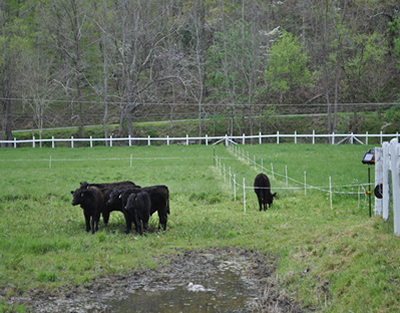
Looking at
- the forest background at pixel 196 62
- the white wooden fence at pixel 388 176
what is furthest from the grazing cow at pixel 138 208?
the forest background at pixel 196 62

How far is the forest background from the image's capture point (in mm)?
48438

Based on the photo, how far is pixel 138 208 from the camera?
38.5 feet

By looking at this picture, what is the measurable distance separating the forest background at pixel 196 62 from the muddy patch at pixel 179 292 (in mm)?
39128

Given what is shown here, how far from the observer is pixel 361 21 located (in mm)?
54688

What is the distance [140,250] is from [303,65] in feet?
165

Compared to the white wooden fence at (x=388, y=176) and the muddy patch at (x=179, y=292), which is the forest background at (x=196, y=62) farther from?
the muddy patch at (x=179, y=292)

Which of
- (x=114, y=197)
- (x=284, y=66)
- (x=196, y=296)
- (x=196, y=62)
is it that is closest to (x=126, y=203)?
(x=114, y=197)

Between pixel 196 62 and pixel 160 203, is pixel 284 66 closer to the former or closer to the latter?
pixel 196 62

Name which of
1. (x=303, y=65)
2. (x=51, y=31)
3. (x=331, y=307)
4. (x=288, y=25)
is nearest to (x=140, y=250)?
(x=331, y=307)

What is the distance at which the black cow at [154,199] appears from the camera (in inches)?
485

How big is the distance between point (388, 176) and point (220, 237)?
4.72 m

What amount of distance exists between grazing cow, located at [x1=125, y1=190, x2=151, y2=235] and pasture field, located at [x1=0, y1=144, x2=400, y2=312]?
13.5 inches

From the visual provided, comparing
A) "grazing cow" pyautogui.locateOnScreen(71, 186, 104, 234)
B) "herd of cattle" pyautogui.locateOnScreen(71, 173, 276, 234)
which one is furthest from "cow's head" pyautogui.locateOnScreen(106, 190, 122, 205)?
"grazing cow" pyautogui.locateOnScreen(71, 186, 104, 234)

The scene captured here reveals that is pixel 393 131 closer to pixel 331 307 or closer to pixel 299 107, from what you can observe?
pixel 299 107
